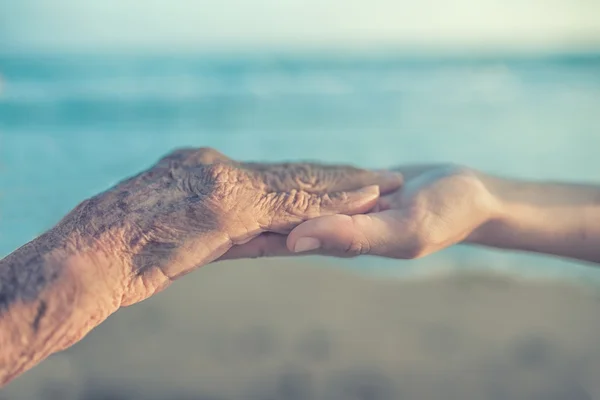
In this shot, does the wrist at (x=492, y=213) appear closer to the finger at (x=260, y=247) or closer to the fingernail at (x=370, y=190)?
the fingernail at (x=370, y=190)

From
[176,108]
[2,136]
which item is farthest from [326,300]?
[176,108]

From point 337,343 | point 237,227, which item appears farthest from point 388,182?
point 337,343

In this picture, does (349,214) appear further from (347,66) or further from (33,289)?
(347,66)

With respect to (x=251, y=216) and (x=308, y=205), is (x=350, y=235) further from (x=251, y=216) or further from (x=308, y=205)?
(x=251, y=216)

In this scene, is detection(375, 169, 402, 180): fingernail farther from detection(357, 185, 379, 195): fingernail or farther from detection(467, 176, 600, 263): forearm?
detection(467, 176, 600, 263): forearm

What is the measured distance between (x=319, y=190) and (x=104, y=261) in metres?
1.08

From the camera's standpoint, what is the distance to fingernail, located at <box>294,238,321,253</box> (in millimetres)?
2586

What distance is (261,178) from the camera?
118 inches

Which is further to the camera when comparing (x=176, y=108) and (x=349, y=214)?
(x=176, y=108)

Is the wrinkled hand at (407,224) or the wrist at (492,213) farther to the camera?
the wrist at (492,213)

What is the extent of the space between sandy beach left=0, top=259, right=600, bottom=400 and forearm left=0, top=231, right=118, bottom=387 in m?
2.53

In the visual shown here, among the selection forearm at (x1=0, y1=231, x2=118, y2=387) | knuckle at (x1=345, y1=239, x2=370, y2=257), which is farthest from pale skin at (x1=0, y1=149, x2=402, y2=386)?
knuckle at (x1=345, y1=239, x2=370, y2=257)

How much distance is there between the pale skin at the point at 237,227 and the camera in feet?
7.25

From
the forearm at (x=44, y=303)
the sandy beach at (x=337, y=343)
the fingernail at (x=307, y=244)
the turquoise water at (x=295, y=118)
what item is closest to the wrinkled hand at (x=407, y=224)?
the fingernail at (x=307, y=244)
